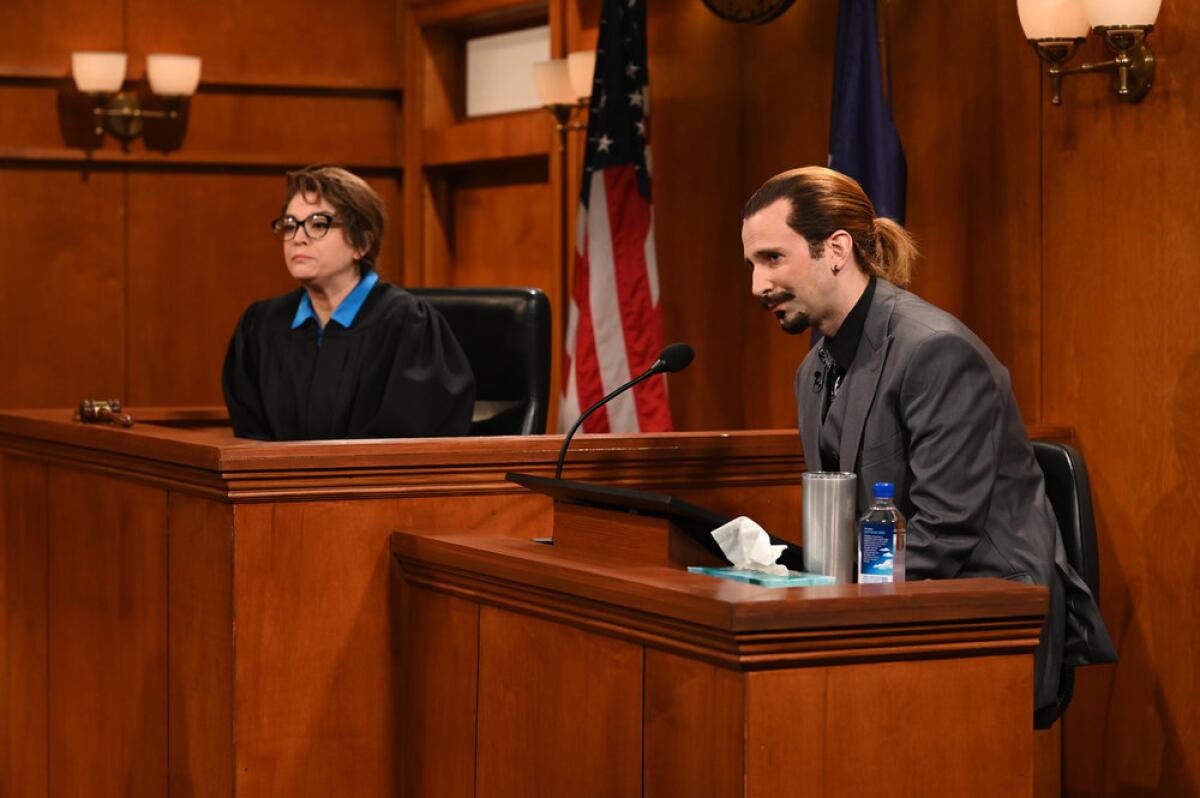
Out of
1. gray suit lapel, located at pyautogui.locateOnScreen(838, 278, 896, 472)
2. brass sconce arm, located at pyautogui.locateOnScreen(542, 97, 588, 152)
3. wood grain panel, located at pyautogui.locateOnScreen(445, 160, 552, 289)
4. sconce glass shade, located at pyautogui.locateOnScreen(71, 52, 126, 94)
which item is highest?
sconce glass shade, located at pyautogui.locateOnScreen(71, 52, 126, 94)

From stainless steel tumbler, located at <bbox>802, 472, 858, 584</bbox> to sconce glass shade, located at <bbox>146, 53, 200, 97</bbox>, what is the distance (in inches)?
205

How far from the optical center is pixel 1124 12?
4.20 metres

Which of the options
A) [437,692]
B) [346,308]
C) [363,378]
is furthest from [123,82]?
[437,692]

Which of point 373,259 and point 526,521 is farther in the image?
point 373,259

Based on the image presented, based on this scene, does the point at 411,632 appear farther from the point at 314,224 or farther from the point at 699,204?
the point at 699,204

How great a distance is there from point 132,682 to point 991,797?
2.03m

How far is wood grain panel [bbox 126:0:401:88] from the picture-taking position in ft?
24.7

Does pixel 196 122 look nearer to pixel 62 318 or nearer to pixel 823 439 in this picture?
pixel 62 318

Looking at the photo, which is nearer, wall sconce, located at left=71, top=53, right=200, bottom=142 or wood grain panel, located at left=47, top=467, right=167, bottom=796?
wood grain panel, located at left=47, top=467, right=167, bottom=796

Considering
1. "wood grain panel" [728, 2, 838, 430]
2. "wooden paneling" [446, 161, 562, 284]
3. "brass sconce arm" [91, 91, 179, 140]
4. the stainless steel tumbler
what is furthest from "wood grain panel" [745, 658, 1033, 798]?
"brass sconce arm" [91, 91, 179, 140]

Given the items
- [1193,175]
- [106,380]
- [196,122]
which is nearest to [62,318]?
[106,380]

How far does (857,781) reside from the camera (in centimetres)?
246

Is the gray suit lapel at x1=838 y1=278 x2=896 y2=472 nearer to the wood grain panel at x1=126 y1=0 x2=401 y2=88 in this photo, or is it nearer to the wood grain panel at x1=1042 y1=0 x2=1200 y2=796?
the wood grain panel at x1=1042 y1=0 x2=1200 y2=796

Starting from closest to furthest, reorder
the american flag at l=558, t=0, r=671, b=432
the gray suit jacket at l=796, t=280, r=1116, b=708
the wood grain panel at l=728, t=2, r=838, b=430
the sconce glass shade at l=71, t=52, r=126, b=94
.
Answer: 1. the gray suit jacket at l=796, t=280, r=1116, b=708
2. the wood grain panel at l=728, t=2, r=838, b=430
3. the american flag at l=558, t=0, r=671, b=432
4. the sconce glass shade at l=71, t=52, r=126, b=94
